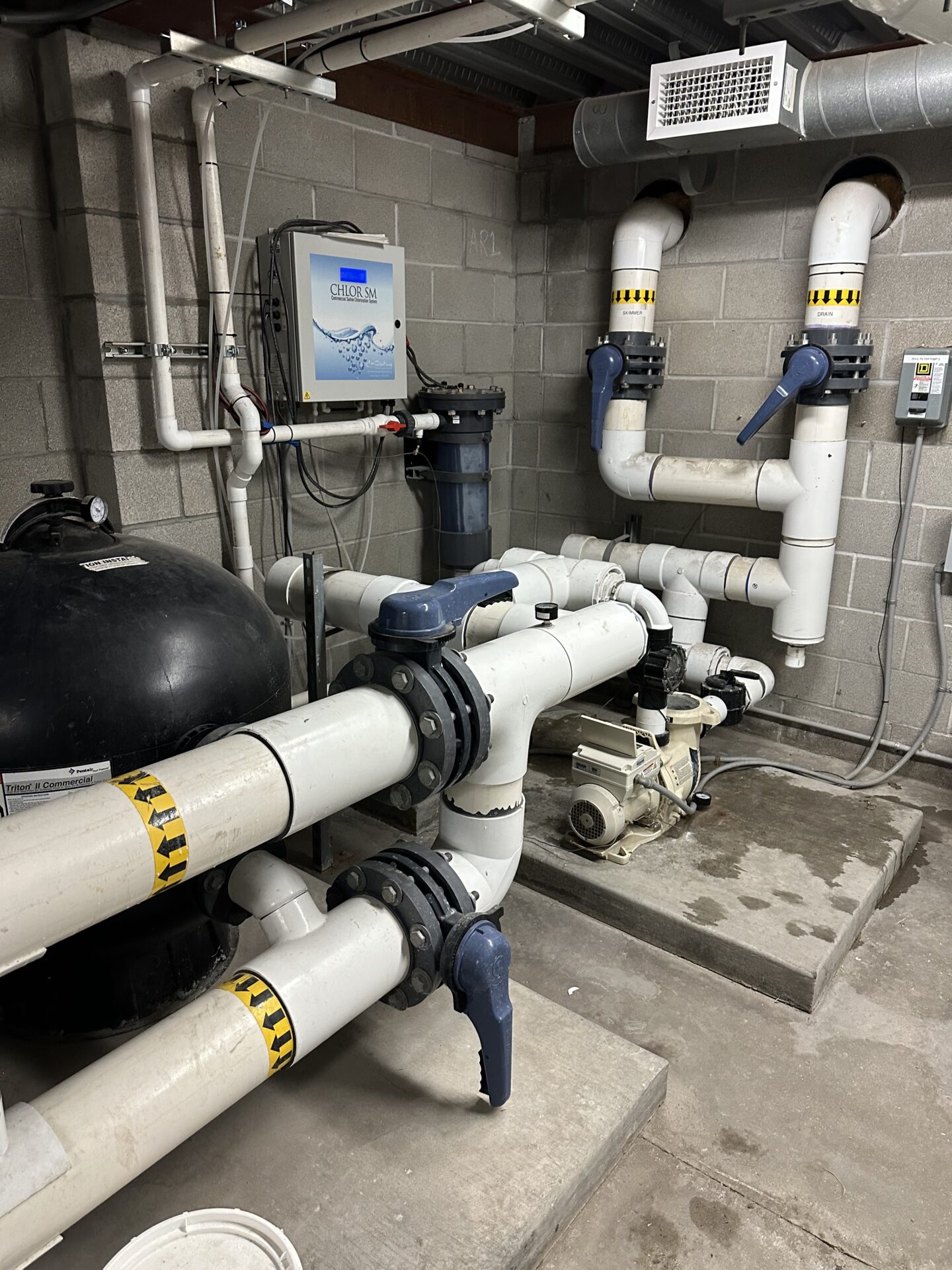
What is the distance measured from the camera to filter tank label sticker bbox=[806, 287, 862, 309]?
251 cm

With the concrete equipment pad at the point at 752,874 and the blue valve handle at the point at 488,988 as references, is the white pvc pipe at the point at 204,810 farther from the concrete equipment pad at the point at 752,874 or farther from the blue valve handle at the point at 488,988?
the concrete equipment pad at the point at 752,874

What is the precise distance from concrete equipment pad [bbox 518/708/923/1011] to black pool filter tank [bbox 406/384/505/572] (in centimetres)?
89

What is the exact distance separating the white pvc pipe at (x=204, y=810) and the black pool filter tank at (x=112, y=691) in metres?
0.19

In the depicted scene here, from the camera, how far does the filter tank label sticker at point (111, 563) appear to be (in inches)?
54.0

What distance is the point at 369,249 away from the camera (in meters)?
2.61

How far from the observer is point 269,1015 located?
3.64 feet

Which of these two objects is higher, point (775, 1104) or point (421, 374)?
point (421, 374)

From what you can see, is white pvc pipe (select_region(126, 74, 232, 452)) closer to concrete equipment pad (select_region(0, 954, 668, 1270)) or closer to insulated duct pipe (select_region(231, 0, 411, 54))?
insulated duct pipe (select_region(231, 0, 411, 54))

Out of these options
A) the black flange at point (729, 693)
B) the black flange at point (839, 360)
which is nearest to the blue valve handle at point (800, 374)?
the black flange at point (839, 360)

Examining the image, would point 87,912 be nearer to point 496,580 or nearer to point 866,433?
point 496,580

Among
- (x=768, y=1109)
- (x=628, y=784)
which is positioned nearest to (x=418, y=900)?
(x=768, y=1109)

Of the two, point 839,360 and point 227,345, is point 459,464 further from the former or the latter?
point 839,360

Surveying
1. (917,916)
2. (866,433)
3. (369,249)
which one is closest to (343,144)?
(369,249)

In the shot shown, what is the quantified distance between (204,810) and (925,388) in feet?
7.90
